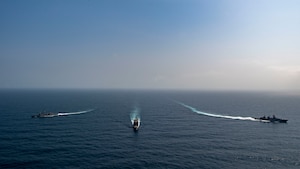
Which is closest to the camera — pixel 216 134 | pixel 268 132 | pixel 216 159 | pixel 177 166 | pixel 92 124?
pixel 177 166

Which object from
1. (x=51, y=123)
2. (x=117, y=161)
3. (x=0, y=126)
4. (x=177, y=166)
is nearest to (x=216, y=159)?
(x=177, y=166)

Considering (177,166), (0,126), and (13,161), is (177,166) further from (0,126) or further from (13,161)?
(0,126)

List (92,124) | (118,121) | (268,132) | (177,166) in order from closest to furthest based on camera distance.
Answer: (177,166), (268,132), (92,124), (118,121)

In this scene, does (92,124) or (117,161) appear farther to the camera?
(92,124)

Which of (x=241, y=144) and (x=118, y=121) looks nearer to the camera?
(x=241, y=144)

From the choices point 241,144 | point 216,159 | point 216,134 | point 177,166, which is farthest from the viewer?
point 216,134

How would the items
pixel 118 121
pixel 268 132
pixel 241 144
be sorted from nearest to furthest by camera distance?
pixel 241 144, pixel 268 132, pixel 118 121

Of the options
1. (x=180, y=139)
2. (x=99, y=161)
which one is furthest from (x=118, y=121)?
(x=99, y=161)

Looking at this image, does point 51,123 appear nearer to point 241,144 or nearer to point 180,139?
point 180,139

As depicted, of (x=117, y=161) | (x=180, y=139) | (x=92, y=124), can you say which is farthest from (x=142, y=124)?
(x=117, y=161)
